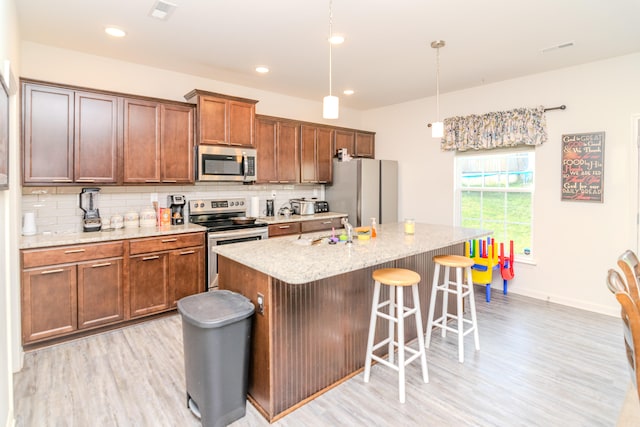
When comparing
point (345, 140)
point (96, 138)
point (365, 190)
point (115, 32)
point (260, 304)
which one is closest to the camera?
point (260, 304)

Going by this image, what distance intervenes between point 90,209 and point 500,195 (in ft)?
16.1

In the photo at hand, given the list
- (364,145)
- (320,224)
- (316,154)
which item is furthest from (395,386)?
(364,145)

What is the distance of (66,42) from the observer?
3283 millimetres

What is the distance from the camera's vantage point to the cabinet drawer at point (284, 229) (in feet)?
14.6

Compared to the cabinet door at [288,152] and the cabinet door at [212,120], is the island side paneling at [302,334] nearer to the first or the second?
the cabinet door at [212,120]

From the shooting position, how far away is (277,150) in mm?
4820

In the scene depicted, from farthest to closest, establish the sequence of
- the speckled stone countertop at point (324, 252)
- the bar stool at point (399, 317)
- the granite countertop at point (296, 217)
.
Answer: the granite countertop at point (296, 217), the bar stool at point (399, 317), the speckled stone countertop at point (324, 252)

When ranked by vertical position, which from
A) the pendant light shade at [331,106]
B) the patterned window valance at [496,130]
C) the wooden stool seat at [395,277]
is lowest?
the wooden stool seat at [395,277]

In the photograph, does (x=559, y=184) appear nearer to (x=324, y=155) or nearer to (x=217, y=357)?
(x=324, y=155)

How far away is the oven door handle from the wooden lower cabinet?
11cm

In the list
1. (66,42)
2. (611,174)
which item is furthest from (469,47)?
(66,42)

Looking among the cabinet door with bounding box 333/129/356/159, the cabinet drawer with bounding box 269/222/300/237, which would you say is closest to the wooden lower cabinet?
the cabinet drawer with bounding box 269/222/300/237

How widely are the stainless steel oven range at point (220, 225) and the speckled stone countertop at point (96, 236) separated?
0.67ft

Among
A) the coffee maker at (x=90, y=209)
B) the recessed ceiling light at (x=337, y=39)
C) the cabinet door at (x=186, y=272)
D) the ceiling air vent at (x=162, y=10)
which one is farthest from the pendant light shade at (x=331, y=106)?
the coffee maker at (x=90, y=209)
